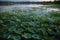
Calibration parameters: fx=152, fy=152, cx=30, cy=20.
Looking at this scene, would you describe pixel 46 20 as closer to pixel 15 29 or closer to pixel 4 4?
pixel 15 29

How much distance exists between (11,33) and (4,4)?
294 cm

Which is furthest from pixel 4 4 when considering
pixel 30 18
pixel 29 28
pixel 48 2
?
pixel 29 28

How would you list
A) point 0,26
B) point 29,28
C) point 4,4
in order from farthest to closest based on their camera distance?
1. point 4,4
2. point 0,26
3. point 29,28

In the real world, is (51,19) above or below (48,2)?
above

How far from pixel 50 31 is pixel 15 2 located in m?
3.12

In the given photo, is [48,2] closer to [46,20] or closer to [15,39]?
[46,20]

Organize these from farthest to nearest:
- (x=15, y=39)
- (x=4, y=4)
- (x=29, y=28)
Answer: (x=4, y=4) < (x=29, y=28) < (x=15, y=39)

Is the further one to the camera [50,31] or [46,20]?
[46,20]

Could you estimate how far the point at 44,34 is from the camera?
262 centimetres

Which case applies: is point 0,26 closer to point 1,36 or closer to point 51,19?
point 1,36

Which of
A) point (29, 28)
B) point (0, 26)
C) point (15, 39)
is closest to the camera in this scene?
point (15, 39)

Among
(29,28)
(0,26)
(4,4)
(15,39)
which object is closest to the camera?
(15,39)

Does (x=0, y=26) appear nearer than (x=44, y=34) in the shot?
No

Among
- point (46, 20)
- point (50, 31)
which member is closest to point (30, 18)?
point (46, 20)
